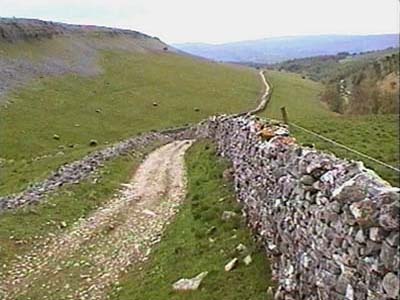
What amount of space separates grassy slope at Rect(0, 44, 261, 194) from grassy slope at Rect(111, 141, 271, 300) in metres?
13.3

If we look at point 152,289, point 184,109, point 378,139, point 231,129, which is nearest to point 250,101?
point 184,109

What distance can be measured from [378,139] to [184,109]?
41.9 m

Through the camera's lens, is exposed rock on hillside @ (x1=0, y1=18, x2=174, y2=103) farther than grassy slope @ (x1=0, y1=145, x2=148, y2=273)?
Yes

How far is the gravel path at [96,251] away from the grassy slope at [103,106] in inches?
338

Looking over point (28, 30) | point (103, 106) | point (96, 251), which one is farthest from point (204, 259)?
point (28, 30)

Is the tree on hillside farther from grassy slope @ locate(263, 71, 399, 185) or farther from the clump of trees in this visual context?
grassy slope @ locate(263, 71, 399, 185)

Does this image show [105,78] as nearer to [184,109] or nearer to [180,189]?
[184,109]

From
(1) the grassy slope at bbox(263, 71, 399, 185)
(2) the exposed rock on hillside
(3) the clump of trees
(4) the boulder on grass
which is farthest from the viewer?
(2) the exposed rock on hillside

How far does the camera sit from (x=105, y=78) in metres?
83.4

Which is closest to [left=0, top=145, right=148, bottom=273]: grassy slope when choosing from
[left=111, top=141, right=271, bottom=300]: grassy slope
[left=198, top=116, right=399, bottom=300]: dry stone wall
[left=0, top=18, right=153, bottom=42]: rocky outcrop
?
[left=111, top=141, right=271, bottom=300]: grassy slope

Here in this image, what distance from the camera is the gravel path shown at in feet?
53.6

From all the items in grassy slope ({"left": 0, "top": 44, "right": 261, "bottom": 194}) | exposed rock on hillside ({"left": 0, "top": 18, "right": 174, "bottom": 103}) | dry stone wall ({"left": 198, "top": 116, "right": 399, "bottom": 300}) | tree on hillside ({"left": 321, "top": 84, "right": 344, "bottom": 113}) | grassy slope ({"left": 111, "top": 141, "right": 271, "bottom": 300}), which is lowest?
tree on hillside ({"left": 321, "top": 84, "right": 344, "bottom": 113})

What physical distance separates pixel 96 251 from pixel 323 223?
10.9 metres

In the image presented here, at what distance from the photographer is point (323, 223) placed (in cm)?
946
